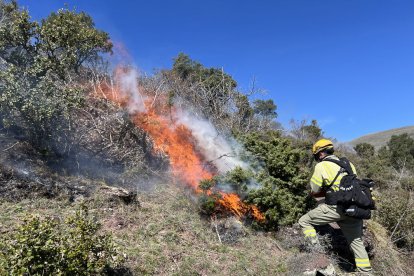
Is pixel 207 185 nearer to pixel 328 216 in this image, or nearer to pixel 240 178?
pixel 240 178

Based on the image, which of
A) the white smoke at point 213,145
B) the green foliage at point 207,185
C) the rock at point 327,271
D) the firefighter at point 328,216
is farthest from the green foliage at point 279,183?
the rock at point 327,271

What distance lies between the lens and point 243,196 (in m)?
8.59

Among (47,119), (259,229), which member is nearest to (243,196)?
(259,229)

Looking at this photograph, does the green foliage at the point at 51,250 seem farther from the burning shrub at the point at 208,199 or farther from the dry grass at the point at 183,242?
the burning shrub at the point at 208,199

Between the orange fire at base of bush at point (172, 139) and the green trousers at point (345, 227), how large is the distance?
15.1 ft

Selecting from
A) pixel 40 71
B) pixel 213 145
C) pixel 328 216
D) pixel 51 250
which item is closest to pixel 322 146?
pixel 328 216

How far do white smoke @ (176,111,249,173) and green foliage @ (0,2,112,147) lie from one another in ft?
13.7

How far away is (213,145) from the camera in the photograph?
1173 centimetres

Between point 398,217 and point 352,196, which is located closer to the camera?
point 352,196

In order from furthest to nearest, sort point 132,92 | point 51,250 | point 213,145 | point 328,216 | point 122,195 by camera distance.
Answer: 1. point 132,92
2. point 213,145
3. point 122,195
4. point 328,216
5. point 51,250

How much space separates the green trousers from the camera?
6.22m

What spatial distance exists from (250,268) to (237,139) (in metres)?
4.52

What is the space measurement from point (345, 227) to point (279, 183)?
2287 millimetres

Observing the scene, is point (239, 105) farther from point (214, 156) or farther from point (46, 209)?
point (46, 209)
